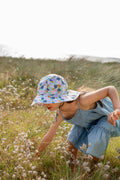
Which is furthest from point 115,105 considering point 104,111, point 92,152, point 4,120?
point 4,120

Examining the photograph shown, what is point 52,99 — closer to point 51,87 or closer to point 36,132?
point 51,87

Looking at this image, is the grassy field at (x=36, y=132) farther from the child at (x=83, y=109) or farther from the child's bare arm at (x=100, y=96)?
the child's bare arm at (x=100, y=96)

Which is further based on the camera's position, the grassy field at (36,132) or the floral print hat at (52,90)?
the floral print hat at (52,90)

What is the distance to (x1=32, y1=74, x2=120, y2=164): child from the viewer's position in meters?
2.01

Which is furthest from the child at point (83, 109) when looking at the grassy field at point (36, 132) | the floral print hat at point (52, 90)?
the grassy field at point (36, 132)

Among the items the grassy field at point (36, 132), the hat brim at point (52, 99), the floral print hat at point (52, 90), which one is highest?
the floral print hat at point (52, 90)

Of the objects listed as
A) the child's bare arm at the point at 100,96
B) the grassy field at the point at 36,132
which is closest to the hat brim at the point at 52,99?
the child's bare arm at the point at 100,96

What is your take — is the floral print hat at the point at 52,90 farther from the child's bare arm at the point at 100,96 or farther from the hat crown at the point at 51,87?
the child's bare arm at the point at 100,96

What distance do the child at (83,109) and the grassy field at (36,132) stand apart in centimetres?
15

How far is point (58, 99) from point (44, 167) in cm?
72

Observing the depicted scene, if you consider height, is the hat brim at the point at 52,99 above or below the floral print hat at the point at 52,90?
below

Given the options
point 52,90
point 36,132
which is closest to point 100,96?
point 52,90

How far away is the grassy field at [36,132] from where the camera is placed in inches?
74.2

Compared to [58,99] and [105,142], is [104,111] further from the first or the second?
[58,99]
